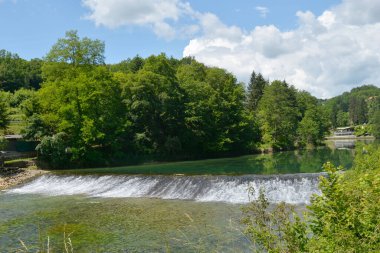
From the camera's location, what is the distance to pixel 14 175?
1323 inches

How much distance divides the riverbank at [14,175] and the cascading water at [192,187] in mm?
1971

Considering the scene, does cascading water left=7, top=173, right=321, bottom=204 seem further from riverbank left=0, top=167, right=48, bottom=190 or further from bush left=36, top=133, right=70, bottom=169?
bush left=36, top=133, right=70, bottom=169

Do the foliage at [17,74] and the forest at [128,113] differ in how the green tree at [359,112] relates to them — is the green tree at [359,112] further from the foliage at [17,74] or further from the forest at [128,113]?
the foliage at [17,74]

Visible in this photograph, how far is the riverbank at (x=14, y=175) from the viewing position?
3135cm

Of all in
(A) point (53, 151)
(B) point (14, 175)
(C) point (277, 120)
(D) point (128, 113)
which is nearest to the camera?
(B) point (14, 175)

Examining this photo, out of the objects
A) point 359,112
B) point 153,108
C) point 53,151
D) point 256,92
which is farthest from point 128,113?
point 359,112

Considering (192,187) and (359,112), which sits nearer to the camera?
(192,187)

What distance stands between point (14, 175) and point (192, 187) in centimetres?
1803

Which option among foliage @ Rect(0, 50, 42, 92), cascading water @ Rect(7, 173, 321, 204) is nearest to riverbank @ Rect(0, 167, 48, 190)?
cascading water @ Rect(7, 173, 321, 204)

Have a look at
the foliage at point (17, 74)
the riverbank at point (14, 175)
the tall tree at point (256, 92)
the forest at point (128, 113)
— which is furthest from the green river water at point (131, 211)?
the tall tree at point (256, 92)

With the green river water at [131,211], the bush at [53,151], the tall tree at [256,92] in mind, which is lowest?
the green river water at [131,211]

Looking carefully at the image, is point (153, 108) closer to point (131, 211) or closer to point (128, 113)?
point (128, 113)

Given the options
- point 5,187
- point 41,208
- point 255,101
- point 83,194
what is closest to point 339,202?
point 41,208

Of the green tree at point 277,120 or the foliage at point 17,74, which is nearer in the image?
the green tree at point 277,120
